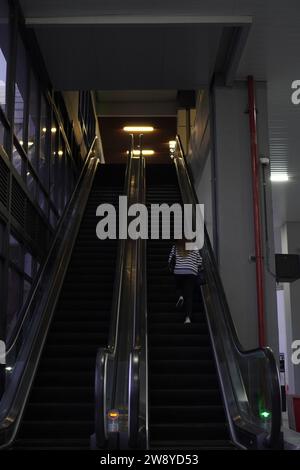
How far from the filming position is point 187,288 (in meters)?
8.46

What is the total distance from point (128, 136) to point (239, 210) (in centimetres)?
1584

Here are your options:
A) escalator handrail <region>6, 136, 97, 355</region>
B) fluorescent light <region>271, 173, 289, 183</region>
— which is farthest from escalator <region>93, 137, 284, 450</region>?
fluorescent light <region>271, 173, 289, 183</region>

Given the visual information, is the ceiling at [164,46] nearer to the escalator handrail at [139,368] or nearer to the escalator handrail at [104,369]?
the escalator handrail at [139,368]

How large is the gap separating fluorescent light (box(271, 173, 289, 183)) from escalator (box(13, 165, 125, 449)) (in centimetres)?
526

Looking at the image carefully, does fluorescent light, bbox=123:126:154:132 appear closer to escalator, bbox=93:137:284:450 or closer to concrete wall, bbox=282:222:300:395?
concrete wall, bbox=282:222:300:395

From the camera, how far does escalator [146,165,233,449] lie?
6.20 meters

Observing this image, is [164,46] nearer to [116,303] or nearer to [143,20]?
[143,20]

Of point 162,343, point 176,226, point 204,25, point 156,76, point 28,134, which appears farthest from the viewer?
point 176,226

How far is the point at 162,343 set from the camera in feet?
26.1

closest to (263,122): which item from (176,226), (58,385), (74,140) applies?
(176,226)

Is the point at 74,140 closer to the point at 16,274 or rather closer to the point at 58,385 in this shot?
the point at 16,274

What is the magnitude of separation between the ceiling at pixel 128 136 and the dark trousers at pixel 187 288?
52.0 ft

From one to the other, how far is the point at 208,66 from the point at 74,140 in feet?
19.1
